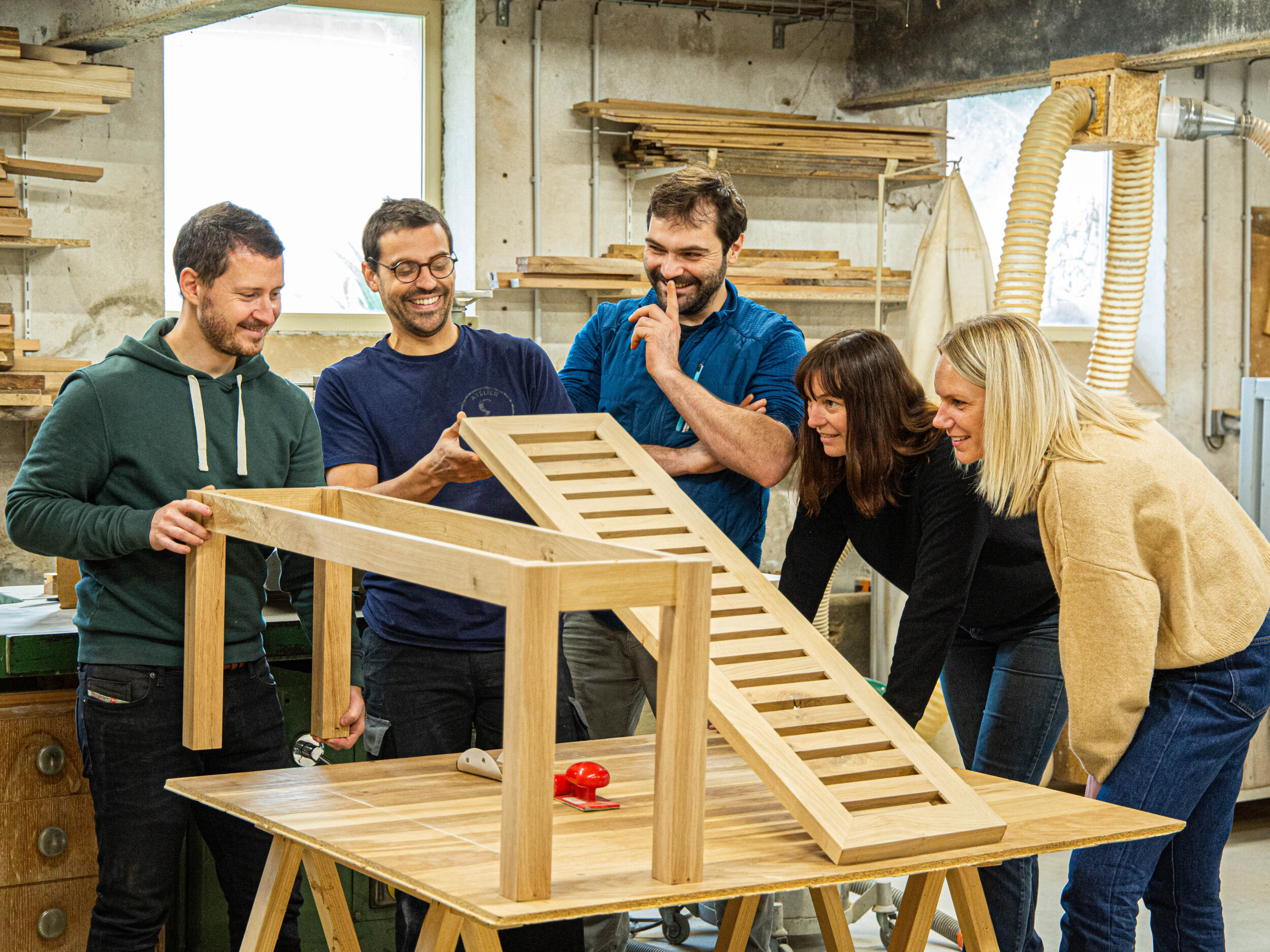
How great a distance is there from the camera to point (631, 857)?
1671 mm

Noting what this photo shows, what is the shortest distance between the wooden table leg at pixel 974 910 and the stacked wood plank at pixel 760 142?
335cm

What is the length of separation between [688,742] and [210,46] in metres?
4.02

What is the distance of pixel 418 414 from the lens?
8.45 feet

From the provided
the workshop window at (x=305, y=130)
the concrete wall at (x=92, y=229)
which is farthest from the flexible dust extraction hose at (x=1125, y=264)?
the concrete wall at (x=92, y=229)

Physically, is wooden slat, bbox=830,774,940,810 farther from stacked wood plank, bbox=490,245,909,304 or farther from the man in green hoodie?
stacked wood plank, bbox=490,245,909,304

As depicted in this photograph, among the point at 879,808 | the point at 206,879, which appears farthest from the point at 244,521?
the point at 206,879

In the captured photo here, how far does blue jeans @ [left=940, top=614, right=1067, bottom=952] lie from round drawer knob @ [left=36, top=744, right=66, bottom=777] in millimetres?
1817

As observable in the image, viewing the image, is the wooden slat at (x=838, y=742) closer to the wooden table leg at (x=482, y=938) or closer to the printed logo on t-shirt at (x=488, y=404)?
the wooden table leg at (x=482, y=938)

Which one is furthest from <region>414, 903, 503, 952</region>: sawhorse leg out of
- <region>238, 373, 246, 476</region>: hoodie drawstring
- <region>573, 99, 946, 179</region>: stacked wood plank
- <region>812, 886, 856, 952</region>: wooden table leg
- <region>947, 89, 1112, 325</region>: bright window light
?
<region>947, 89, 1112, 325</region>: bright window light

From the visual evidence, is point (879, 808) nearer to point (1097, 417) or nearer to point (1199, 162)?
point (1097, 417)

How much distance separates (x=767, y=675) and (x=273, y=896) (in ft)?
2.57

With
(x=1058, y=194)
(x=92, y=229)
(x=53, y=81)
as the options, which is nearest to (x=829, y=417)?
(x=53, y=81)

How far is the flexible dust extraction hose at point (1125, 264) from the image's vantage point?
4.79 m

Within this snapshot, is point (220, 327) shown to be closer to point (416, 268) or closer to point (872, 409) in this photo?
point (416, 268)
